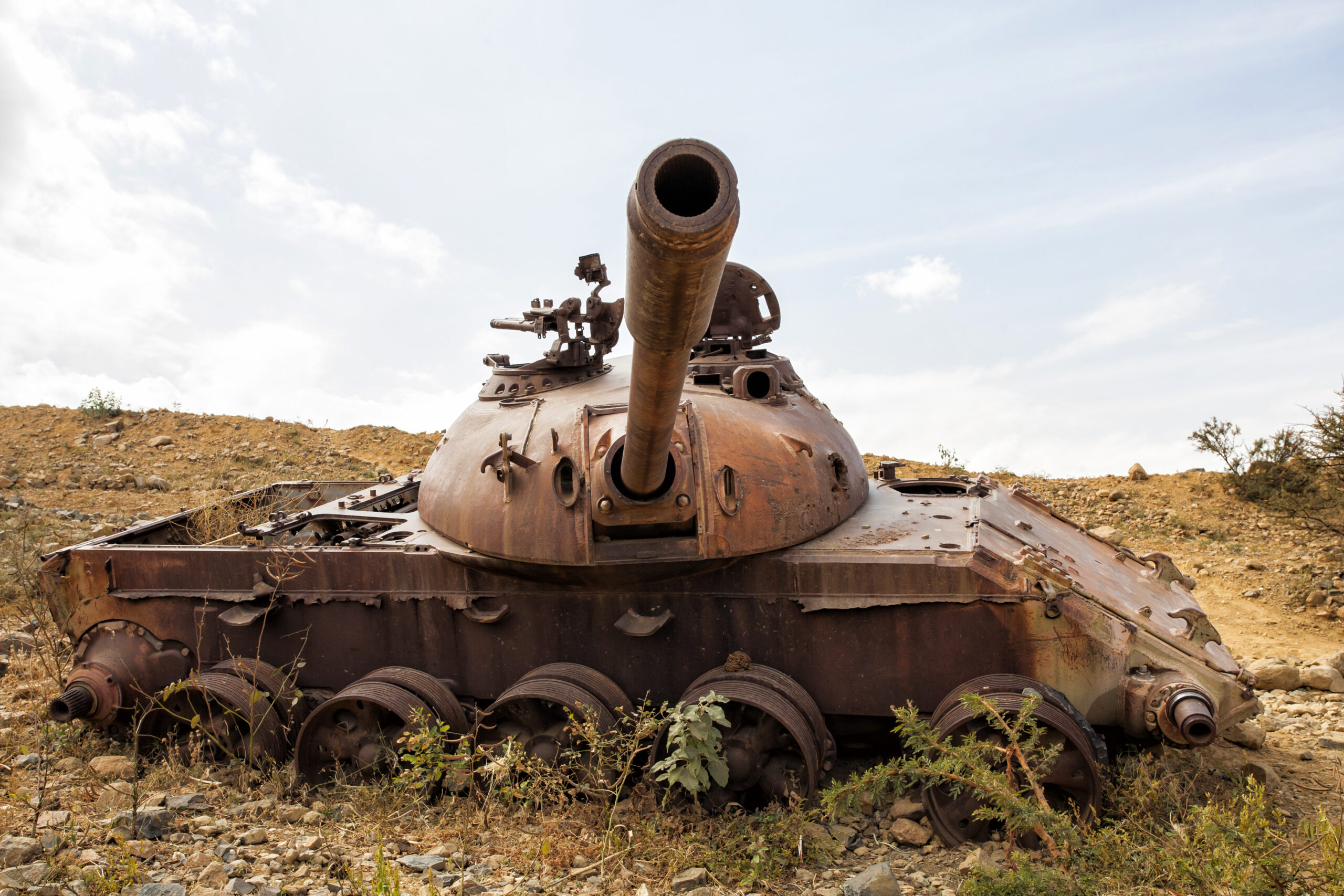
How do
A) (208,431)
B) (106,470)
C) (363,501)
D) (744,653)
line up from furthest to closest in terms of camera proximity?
1. (208,431)
2. (106,470)
3. (363,501)
4. (744,653)

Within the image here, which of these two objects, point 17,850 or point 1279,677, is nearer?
point 17,850

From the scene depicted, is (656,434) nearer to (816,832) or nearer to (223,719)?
(816,832)

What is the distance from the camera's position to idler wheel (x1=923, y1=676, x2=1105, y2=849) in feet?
14.9

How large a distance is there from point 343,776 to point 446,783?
2.45 ft

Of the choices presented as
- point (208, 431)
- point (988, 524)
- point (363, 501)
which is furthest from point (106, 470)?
point (988, 524)

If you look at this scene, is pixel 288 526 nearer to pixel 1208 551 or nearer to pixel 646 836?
pixel 646 836

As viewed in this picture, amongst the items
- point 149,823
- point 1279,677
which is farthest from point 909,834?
point 1279,677

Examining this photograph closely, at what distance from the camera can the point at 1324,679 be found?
23.7 ft

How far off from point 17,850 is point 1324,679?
888cm

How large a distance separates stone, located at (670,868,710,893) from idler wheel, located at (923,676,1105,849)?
4.16ft

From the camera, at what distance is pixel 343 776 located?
5.56 metres

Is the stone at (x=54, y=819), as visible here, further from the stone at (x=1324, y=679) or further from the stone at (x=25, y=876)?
the stone at (x=1324, y=679)

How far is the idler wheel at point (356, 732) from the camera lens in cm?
543

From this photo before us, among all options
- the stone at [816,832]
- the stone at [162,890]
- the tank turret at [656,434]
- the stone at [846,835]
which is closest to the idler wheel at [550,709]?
the tank turret at [656,434]
